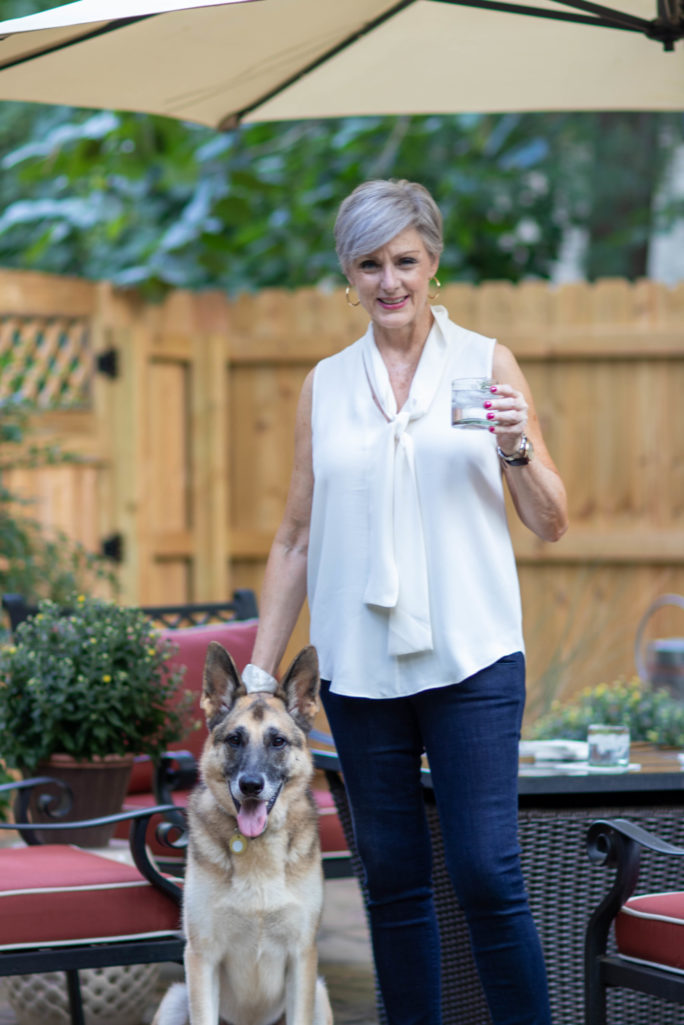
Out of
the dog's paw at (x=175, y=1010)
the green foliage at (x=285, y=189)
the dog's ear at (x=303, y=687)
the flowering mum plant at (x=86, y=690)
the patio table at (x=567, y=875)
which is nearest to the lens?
the dog's ear at (x=303, y=687)

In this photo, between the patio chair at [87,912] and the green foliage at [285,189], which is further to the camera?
the green foliage at [285,189]

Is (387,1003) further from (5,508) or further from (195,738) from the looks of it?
(5,508)

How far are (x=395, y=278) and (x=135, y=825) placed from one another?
1.51 meters

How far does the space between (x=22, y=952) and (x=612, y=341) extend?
4.90 m

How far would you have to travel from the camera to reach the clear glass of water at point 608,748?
145 inches

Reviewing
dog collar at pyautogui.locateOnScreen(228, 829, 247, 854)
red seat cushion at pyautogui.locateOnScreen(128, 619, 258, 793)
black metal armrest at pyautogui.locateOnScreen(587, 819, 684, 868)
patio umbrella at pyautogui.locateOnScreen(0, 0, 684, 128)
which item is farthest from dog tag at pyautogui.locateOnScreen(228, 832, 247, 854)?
patio umbrella at pyautogui.locateOnScreen(0, 0, 684, 128)

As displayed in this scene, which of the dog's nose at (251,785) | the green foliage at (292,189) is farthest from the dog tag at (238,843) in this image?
the green foliage at (292,189)

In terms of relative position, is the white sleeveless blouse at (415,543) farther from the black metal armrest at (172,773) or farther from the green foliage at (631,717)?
the green foliage at (631,717)

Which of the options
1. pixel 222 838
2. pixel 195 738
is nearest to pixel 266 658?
pixel 222 838

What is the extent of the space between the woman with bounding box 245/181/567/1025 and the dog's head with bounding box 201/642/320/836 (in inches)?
2.1

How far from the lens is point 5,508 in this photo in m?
6.02

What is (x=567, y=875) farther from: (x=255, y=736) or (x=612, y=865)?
(x=255, y=736)

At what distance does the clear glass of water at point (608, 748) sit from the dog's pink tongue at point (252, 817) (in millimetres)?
1099

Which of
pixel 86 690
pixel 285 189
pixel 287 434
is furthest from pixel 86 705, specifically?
pixel 285 189
